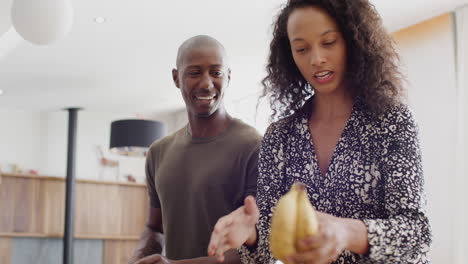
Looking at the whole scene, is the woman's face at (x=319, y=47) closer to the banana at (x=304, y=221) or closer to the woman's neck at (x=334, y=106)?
the woman's neck at (x=334, y=106)

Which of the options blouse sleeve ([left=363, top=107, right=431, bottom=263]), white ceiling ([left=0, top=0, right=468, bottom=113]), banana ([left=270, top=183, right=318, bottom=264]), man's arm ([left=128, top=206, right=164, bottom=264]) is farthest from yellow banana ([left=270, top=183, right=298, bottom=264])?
white ceiling ([left=0, top=0, right=468, bottom=113])

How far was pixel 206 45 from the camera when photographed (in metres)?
1.91

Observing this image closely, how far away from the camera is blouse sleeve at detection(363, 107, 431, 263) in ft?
3.45

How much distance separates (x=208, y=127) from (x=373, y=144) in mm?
795

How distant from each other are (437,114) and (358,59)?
3.61 metres

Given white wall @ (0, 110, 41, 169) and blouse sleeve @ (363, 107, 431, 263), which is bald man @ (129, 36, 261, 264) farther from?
white wall @ (0, 110, 41, 169)

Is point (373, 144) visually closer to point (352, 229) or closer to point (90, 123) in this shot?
point (352, 229)

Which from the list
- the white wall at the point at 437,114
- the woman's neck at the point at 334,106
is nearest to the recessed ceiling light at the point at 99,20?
the white wall at the point at 437,114

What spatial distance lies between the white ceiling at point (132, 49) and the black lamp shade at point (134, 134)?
1.99 ft

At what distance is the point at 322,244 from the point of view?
0.80 m

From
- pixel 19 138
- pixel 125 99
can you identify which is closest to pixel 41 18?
pixel 125 99

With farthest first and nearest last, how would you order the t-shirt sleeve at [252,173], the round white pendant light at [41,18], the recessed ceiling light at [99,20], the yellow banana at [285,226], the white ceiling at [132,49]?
the recessed ceiling light at [99,20], the white ceiling at [132,49], the round white pendant light at [41,18], the t-shirt sleeve at [252,173], the yellow banana at [285,226]

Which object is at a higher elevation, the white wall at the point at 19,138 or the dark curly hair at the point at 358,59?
the white wall at the point at 19,138

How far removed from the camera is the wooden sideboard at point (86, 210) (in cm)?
667
